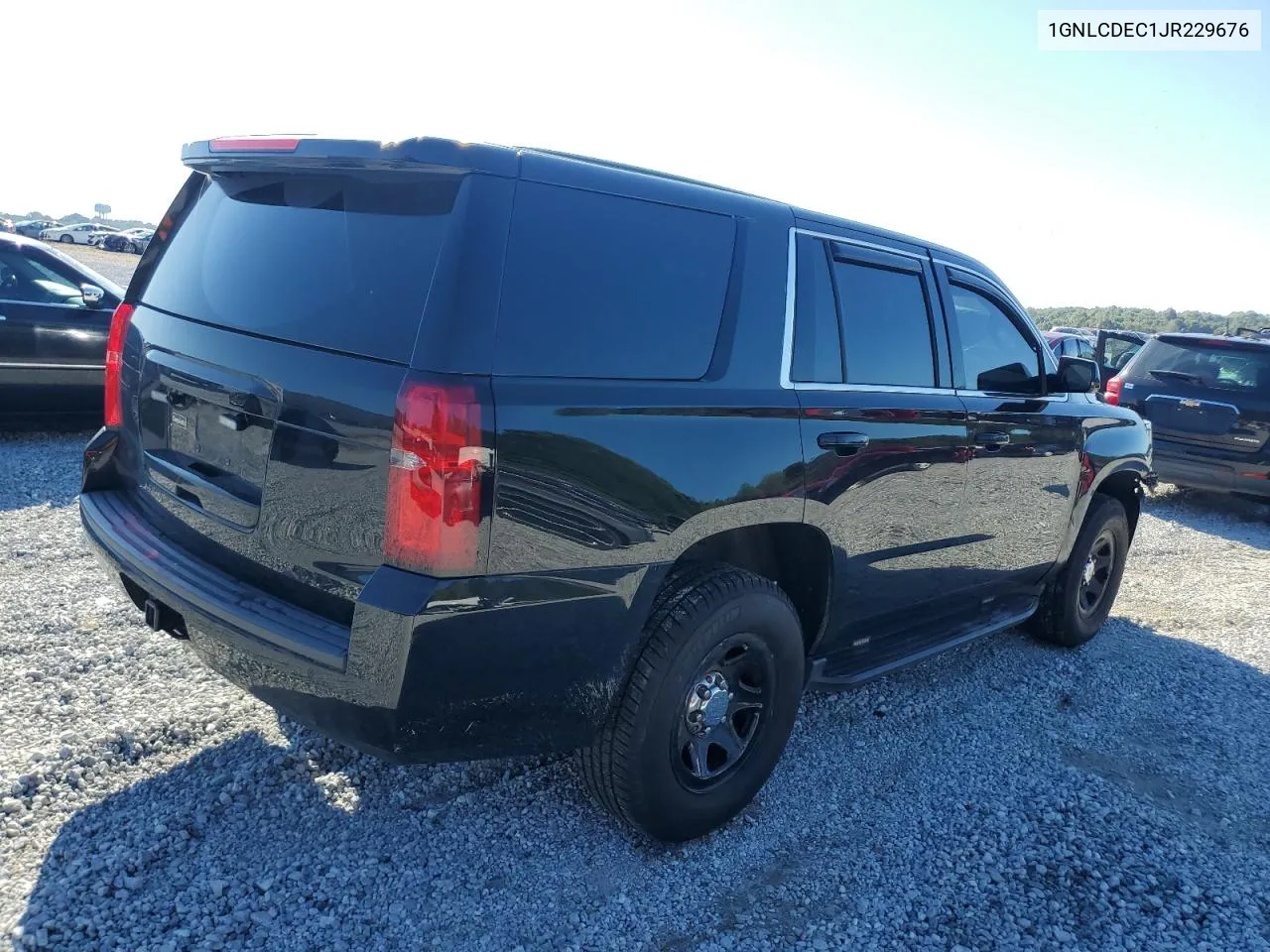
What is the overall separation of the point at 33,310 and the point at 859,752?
6707 mm

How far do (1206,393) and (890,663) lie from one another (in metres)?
6.69

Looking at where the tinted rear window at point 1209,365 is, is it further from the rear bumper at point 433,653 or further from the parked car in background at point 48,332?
the parked car in background at point 48,332

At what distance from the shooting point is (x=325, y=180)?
8.36 ft

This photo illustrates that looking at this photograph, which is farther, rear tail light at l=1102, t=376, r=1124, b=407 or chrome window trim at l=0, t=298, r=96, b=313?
rear tail light at l=1102, t=376, r=1124, b=407

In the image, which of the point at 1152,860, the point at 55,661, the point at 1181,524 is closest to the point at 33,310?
the point at 55,661

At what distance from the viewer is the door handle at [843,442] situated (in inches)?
120

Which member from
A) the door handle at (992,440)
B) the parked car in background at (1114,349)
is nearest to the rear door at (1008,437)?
the door handle at (992,440)

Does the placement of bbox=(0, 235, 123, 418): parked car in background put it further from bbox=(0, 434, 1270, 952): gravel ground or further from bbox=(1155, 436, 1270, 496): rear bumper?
bbox=(1155, 436, 1270, 496): rear bumper

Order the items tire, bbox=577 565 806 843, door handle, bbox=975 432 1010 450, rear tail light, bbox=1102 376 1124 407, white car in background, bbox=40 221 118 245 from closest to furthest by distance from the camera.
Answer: tire, bbox=577 565 806 843
door handle, bbox=975 432 1010 450
rear tail light, bbox=1102 376 1124 407
white car in background, bbox=40 221 118 245

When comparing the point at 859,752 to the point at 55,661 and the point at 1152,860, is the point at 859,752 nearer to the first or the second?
the point at 1152,860

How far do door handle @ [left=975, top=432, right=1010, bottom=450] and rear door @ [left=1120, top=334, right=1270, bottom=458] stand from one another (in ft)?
18.5

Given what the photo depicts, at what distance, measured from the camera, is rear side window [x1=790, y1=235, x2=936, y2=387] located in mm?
3135

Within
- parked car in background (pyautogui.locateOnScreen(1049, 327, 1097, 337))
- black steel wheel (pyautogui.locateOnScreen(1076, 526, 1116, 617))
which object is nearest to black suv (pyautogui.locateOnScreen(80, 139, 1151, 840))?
black steel wheel (pyautogui.locateOnScreen(1076, 526, 1116, 617))

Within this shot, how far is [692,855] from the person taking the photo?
2.93 meters
